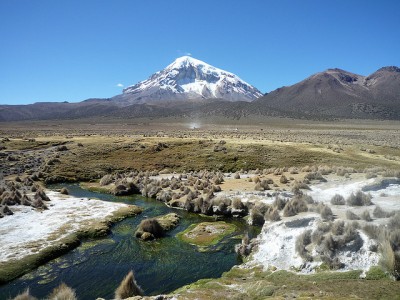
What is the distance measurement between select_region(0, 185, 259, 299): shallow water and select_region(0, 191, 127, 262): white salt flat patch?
2123 millimetres

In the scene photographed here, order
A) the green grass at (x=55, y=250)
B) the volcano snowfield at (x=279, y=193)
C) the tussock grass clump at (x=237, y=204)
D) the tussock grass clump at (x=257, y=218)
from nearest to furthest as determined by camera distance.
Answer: the volcano snowfield at (x=279, y=193), the green grass at (x=55, y=250), the tussock grass clump at (x=257, y=218), the tussock grass clump at (x=237, y=204)

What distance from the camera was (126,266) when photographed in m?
20.0

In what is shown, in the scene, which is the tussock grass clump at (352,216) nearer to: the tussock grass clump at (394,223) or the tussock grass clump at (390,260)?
the tussock grass clump at (394,223)

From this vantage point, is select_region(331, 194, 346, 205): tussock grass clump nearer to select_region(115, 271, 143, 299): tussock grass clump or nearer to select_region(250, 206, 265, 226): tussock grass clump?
select_region(250, 206, 265, 226): tussock grass clump

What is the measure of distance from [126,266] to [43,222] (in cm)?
960

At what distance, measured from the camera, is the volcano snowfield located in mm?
14344

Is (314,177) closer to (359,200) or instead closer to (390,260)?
(359,200)

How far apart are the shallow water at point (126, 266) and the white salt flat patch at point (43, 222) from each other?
212 cm

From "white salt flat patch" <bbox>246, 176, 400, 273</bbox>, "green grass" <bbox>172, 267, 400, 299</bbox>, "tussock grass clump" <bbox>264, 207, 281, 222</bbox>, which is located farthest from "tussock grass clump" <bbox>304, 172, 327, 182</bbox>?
"green grass" <bbox>172, 267, 400, 299</bbox>

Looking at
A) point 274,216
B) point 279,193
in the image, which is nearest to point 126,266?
point 274,216

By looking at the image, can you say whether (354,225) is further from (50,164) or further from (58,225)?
(50,164)

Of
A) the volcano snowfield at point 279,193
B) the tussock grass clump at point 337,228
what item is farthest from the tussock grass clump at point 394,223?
the tussock grass clump at point 337,228

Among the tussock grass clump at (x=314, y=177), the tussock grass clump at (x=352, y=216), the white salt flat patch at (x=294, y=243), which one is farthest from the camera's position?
the tussock grass clump at (x=314, y=177)

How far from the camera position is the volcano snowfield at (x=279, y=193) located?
14344 mm
